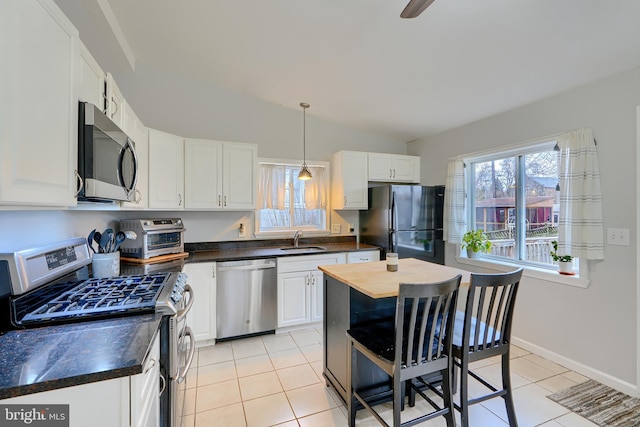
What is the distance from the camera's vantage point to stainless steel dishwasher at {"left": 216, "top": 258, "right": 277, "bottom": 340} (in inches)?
114

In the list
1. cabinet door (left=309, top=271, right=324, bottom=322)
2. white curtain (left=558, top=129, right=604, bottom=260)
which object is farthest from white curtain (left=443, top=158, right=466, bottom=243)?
cabinet door (left=309, top=271, right=324, bottom=322)

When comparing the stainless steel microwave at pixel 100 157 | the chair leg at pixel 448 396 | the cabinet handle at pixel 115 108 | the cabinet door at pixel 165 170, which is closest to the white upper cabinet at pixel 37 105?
the stainless steel microwave at pixel 100 157

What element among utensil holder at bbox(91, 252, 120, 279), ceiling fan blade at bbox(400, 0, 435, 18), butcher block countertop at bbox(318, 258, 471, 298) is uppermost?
ceiling fan blade at bbox(400, 0, 435, 18)

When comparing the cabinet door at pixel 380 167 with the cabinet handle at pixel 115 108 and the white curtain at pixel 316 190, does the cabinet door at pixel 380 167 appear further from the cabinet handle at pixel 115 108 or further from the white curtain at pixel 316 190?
the cabinet handle at pixel 115 108

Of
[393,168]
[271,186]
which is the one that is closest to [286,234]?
[271,186]

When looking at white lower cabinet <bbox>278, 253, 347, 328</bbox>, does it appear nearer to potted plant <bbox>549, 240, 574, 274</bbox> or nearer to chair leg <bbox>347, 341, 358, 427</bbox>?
chair leg <bbox>347, 341, 358, 427</bbox>

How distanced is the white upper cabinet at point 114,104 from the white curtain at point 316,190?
235 cm

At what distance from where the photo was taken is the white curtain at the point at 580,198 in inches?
88.6

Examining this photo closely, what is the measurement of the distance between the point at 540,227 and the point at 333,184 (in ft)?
7.87

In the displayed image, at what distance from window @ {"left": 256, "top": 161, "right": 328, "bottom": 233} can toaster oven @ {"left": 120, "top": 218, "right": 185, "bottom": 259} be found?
108cm

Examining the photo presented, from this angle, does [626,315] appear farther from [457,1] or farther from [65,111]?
[65,111]

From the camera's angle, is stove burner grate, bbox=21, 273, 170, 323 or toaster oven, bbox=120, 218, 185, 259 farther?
toaster oven, bbox=120, 218, 185, 259

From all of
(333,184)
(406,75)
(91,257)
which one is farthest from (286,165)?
(91,257)

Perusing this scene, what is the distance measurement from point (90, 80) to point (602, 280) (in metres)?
3.72
